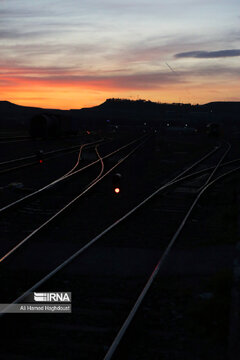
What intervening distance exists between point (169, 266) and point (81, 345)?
4.34 metres

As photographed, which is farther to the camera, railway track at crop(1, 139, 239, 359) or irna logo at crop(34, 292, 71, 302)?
irna logo at crop(34, 292, 71, 302)

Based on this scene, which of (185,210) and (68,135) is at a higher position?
(68,135)

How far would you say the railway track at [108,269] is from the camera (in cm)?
776

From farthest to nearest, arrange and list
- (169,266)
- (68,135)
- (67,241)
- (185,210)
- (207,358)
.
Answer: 1. (68,135)
2. (185,210)
3. (67,241)
4. (169,266)
5. (207,358)

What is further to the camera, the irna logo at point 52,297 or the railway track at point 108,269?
the irna logo at point 52,297

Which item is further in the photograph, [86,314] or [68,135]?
[68,135]

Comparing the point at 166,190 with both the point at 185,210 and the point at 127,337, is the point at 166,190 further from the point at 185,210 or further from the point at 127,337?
the point at 127,337

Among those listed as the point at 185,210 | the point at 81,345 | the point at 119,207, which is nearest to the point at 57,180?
the point at 119,207

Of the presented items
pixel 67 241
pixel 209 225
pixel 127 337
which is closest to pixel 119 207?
pixel 209 225

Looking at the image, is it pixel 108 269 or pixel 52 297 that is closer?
pixel 52 297

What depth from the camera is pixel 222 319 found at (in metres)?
8.20

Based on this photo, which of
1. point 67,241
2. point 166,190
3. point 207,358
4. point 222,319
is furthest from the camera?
point 166,190

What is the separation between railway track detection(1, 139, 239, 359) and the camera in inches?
305

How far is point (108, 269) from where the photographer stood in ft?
35.3
